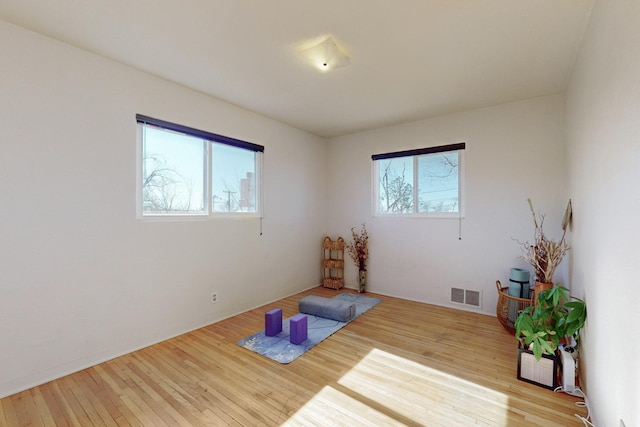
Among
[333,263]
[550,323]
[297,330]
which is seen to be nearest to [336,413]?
[297,330]

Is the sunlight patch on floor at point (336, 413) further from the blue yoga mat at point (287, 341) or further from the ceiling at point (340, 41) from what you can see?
the ceiling at point (340, 41)

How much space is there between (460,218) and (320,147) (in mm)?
2518

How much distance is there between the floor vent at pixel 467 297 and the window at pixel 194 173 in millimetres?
2865

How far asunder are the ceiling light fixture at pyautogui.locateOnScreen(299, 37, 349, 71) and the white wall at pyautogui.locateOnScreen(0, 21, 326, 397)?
1.44 metres

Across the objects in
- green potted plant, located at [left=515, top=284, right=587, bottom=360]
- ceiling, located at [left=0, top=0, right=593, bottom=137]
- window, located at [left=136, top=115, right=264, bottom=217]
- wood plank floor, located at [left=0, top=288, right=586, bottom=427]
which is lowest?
wood plank floor, located at [left=0, top=288, right=586, bottom=427]

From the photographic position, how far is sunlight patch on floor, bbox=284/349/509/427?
1718mm

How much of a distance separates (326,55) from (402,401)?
2632 millimetres

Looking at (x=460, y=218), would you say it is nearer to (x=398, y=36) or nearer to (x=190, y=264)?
(x=398, y=36)

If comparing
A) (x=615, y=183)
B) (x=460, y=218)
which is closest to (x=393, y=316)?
(x=460, y=218)

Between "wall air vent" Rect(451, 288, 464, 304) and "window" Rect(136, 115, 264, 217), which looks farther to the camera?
"wall air vent" Rect(451, 288, 464, 304)

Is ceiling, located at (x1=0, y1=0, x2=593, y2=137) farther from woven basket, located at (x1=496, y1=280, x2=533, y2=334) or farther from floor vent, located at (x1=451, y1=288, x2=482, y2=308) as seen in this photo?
floor vent, located at (x1=451, y1=288, x2=482, y2=308)

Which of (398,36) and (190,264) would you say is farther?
(190,264)

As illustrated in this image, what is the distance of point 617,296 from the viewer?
132cm

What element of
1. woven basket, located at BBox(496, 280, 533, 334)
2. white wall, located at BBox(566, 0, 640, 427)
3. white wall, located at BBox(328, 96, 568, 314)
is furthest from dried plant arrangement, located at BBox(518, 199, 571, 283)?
white wall, located at BBox(566, 0, 640, 427)
